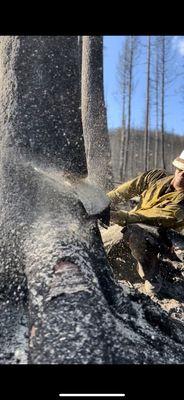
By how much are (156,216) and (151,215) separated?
0.13ft

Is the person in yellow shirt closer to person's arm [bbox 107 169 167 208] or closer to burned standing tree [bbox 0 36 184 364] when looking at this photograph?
person's arm [bbox 107 169 167 208]

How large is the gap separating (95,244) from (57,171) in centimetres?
44

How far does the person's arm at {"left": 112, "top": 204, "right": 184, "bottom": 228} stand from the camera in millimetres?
3881

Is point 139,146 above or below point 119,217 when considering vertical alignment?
below

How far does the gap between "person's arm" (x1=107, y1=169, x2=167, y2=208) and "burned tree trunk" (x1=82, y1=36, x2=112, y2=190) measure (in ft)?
1.80

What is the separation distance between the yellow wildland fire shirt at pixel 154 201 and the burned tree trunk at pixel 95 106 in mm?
567

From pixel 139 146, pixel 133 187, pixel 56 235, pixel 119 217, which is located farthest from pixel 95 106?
pixel 139 146

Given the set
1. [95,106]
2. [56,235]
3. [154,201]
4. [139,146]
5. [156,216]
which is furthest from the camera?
[139,146]

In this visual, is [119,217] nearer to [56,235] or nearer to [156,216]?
[156,216]

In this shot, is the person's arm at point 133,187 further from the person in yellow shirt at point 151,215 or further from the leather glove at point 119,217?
the leather glove at point 119,217

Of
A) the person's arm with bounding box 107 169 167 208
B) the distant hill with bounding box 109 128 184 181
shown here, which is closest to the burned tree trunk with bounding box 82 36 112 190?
the person's arm with bounding box 107 169 167 208

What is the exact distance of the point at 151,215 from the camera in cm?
389
